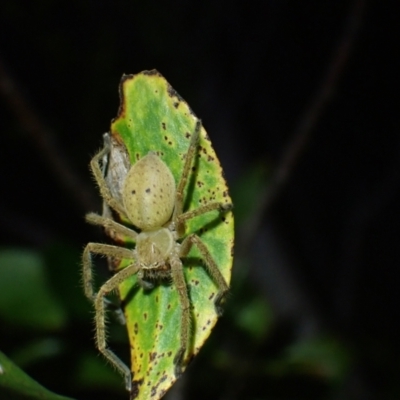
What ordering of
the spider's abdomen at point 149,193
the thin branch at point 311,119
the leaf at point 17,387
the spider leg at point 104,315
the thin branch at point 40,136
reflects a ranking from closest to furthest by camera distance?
the leaf at point 17,387
the spider's abdomen at point 149,193
the spider leg at point 104,315
the thin branch at point 40,136
the thin branch at point 311,119

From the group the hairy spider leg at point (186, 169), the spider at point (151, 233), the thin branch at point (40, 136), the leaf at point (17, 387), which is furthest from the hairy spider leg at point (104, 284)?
the thin branch at point (40, 136)

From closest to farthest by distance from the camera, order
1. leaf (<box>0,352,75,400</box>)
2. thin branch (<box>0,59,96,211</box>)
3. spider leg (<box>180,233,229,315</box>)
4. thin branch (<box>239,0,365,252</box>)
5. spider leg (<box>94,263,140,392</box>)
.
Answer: leaf (<box>0,352,75,400</box>) < spider leg (<box>180,233,229,315</box>) < spider leg (<box>94,263,140,392</box>) < thin branch (<box>0,59,96,211</box>) < thin branch (<box>239,0,365,252</box>)

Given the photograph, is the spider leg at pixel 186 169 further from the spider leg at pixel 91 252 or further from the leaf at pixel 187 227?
the spider leg at pixel 91 252

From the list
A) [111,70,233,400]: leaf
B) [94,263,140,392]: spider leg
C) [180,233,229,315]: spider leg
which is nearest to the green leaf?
[94,263,140,392]: spider leg

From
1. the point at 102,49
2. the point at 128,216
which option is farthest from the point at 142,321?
the point at 102,49

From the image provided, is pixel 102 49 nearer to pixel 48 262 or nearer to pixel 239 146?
pixel 239 146

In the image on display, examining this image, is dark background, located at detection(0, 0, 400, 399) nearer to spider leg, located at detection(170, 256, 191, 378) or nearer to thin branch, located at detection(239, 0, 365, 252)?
thin branch, located at detection(239, 0, 365, 252)

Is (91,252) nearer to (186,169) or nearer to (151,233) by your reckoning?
(151,233)
